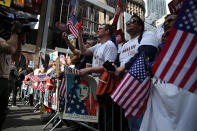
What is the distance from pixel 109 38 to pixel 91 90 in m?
1.06

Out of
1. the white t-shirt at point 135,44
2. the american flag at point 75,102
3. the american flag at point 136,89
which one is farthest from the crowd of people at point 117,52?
the american flag at point 75,102

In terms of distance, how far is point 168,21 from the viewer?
200cm

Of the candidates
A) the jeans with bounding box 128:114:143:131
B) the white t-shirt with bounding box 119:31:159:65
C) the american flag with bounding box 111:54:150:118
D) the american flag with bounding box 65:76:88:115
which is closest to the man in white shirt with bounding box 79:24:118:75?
the white t-shirt with bounding box 119:31:159:65

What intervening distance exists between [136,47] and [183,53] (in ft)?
3.87

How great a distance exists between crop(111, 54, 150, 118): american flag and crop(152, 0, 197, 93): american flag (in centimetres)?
64

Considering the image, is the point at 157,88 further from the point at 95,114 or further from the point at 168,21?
the point at 95,114

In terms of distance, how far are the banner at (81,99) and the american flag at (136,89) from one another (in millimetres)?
871

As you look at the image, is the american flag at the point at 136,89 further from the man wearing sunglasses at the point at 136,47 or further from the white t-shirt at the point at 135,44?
the white t-shirt at the point at 135,44

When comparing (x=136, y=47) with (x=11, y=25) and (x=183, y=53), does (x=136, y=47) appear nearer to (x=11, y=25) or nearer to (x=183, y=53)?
(x=183, y=53)

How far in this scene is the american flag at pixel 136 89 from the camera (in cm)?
179

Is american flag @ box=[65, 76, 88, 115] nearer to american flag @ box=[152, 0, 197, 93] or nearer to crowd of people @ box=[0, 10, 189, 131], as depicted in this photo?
crowd of people @ box=[0, 10, 189, 131]

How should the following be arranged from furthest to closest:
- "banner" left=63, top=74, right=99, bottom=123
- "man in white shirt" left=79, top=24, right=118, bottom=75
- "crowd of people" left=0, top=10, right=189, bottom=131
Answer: "banner" left=63, top=74, right=99, bottom=123
"man in white shirt" left=79, top=24, right=118, bottom=75
"crowd of people" left=0, top=10, right=189, bottom=131

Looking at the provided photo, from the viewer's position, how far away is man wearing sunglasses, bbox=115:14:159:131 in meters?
1.98

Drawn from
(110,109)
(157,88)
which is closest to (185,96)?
(157,88)
